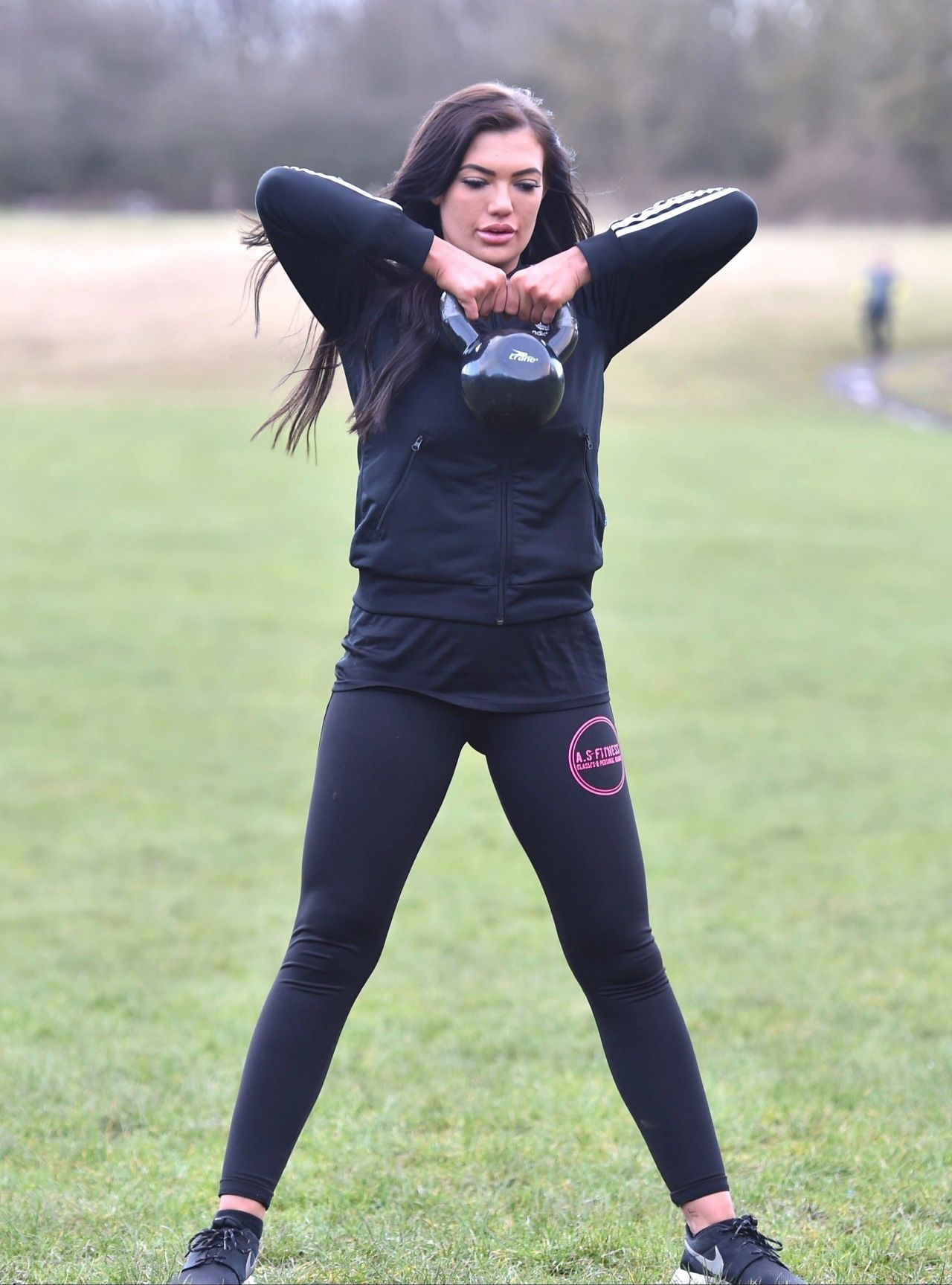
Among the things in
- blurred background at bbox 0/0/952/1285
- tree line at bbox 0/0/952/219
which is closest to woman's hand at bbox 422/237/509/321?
blurred background at bbox 0/0/952/1285

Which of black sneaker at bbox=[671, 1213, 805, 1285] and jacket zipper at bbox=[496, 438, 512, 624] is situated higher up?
jacket zipper at bbox=[496, 438, 512, 624]

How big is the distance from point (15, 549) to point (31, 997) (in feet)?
38.1

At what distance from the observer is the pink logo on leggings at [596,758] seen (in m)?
2.93

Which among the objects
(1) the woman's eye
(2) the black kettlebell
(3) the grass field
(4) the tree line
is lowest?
(3) the grass field

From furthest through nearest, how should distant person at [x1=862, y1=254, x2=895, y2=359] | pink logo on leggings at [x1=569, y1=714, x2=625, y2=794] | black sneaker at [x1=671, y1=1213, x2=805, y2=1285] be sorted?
1. distant person at [x1=862, y1=254, x2=895, y2=359]
2. pink logo on leggings at [x1=569, y1=714, x2=625, y2=794]
3. black sneaker at [x1=671, y1=1213, x2=805, y2=1285]

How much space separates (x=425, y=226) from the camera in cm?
307

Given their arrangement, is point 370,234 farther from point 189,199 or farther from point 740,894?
point 189,199

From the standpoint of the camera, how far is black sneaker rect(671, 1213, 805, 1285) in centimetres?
282

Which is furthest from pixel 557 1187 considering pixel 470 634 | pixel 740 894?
pixel 740 894

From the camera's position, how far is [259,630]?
42.2 ft

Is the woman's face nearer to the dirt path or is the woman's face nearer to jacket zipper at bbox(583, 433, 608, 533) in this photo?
jacket zipper at bbox(583, 433, 608, 533)

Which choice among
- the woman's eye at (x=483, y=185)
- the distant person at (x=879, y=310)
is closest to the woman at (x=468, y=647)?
the woman's eye at (x=483, y=185)

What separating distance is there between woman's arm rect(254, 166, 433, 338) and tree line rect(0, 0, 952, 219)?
205 feet

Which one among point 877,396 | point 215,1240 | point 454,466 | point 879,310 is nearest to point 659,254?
point 454,466
